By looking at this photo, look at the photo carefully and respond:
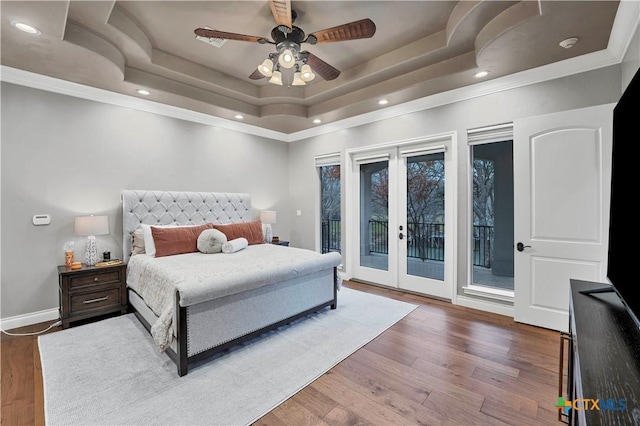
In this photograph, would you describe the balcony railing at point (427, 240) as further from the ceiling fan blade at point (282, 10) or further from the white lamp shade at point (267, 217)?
the ceiling fan blade at point (282, 10)

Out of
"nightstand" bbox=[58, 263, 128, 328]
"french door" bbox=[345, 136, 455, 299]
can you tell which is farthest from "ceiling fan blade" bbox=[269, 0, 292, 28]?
"nightstand" bbox=[58, 263, 128, 328]

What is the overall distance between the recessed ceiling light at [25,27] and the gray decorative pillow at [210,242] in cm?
246

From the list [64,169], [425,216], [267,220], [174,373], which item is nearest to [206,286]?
[174,373]

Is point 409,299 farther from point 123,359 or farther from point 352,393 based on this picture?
point 123,359

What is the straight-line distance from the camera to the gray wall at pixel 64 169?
3.12m

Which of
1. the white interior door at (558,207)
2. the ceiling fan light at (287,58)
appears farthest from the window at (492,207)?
the ceiling fan light at (287,58)

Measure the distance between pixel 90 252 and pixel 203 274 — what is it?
5.92 ft

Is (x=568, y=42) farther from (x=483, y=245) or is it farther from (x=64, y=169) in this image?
(x=64, y=169)

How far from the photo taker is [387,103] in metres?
4.17

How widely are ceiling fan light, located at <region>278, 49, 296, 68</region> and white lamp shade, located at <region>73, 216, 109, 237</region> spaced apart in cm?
275

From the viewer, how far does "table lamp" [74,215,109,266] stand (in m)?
3.24

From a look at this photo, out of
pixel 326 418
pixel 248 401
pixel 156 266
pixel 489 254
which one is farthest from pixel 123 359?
pixel 489 254

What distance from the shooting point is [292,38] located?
8.71 feet

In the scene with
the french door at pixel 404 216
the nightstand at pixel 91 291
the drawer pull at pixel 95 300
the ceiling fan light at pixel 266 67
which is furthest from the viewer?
the french door at pixel 404 216
